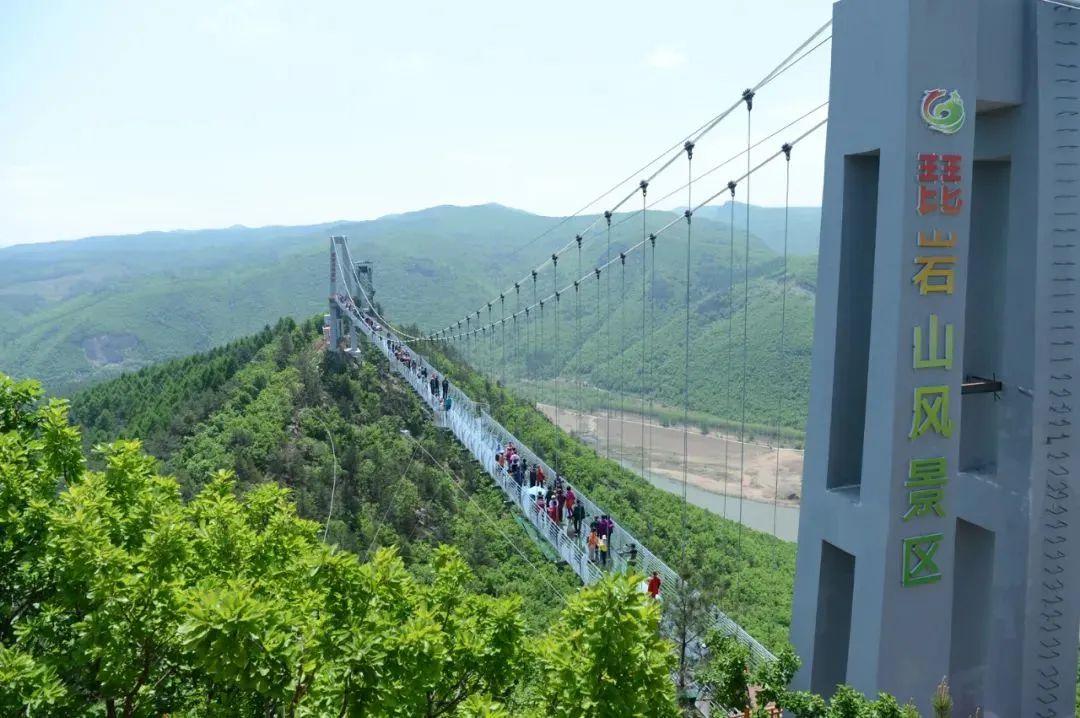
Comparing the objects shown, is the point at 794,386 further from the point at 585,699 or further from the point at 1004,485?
the point at 585,699

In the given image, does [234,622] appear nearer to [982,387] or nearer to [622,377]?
[982,387]

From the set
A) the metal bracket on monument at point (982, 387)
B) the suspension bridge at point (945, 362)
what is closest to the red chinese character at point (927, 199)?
the suspension bridge at point (945, 362)

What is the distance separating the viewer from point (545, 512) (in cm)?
749

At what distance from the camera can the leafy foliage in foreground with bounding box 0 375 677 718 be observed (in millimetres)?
2646

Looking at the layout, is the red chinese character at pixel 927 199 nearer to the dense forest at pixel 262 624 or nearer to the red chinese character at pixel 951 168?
the red chinese character at pixel 951 168

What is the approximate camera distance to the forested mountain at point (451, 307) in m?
37.6

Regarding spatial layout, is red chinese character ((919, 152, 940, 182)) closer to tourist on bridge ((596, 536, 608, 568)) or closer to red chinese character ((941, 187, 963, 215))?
red chinese character ((941, 187, 963, 215))

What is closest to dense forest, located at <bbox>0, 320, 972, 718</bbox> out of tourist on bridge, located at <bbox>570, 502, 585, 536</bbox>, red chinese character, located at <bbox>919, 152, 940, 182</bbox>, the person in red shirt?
the person in red shirt

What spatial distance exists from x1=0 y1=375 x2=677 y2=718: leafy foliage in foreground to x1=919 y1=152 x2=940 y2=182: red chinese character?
2318 mm

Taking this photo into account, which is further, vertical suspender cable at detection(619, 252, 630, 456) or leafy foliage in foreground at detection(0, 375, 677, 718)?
vertical suspender cable at detection(619, 252, 630, 456)

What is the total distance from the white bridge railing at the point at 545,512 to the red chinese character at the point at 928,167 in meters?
2.22

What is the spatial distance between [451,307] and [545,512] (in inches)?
2279

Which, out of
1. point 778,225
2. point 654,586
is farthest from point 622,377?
point 778,225

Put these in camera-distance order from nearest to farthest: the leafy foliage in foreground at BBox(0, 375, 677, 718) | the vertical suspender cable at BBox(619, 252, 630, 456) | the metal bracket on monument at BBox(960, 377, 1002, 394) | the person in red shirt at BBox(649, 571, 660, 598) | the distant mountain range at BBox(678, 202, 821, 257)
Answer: the leafy foliage in foreground at BBox(0, 375, 677, 718)
the metal bracket on monument at BBox(960, 377, 1002, 394)
the person in red shirt at BBox(649, 571, 660, 598)
the vertical suspender cable at BBox(619, 252, 630, 456)
the distant mountain range at BBox(678, 202, 821, 257)
